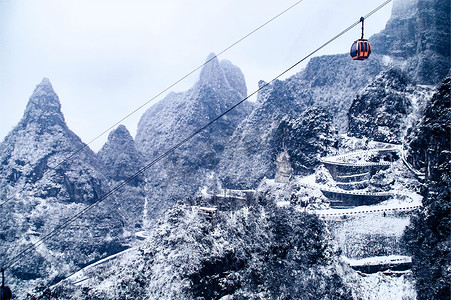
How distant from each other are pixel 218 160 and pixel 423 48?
49.6 meters

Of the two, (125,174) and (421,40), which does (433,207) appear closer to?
(421,40)

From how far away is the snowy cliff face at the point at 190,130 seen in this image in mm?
75000

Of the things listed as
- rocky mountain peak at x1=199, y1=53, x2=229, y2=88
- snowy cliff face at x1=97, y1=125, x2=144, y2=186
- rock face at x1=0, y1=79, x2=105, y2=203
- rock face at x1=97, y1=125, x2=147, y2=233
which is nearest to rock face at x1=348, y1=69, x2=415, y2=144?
rocky mountain peak at x1=199, y1=53, x2=229, y2=88

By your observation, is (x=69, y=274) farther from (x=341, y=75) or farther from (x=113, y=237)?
(x=341, y=75)

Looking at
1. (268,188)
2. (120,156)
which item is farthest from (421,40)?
(120,156)

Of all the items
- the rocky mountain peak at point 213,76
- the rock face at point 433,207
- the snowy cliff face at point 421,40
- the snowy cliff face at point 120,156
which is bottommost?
the rock face at point 433,207

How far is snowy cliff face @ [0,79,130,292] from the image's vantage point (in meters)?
52.9

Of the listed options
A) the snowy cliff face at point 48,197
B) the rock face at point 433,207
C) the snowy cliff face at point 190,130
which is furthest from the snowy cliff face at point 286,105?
the snowy cliff face at point 48,197

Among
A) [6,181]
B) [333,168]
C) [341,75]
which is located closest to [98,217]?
[6,181]

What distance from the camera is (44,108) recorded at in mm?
71438

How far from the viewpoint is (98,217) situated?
6384 centimetres

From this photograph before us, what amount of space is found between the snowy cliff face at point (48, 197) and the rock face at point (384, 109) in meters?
49.3

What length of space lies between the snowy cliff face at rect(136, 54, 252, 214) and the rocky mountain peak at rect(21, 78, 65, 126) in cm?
2689

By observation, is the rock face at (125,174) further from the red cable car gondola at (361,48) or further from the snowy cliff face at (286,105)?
the red cable car gondola at (361,48)
